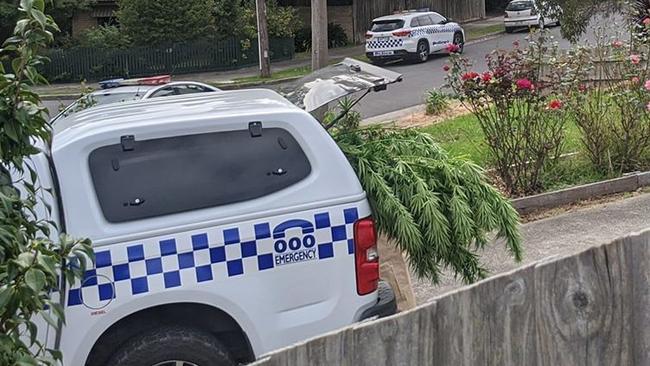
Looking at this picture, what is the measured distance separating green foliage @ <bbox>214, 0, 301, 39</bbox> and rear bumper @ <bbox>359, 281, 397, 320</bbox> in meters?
27.9

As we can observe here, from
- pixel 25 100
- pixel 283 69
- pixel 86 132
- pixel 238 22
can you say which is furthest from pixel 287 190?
pixel 238 22

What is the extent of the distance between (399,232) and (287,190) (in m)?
0.77

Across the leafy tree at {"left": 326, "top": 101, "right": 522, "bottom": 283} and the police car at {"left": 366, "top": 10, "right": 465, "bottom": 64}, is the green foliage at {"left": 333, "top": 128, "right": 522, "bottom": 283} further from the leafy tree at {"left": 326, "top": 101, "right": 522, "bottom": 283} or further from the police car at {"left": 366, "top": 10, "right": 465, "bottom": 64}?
the police car at {"left": 366, "top": 10, "right": 465, "bottom": 64}

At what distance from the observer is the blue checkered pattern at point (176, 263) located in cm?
396

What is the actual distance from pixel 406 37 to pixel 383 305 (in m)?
24.5

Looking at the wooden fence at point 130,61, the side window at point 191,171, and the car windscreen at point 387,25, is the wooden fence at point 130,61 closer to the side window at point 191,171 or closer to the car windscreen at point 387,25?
the car windscreen at point 387,25

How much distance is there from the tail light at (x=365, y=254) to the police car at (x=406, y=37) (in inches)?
964

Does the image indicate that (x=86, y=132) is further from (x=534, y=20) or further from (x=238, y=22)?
(x=534, y=20)

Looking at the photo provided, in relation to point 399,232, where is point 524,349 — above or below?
above

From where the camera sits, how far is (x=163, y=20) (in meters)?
30.4

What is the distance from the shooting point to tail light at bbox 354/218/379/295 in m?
4.37

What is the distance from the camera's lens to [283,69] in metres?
30.4

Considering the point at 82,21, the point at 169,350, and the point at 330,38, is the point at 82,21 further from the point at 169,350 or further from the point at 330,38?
the point at 169,350

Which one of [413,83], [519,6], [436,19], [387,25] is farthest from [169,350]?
[519,6]
